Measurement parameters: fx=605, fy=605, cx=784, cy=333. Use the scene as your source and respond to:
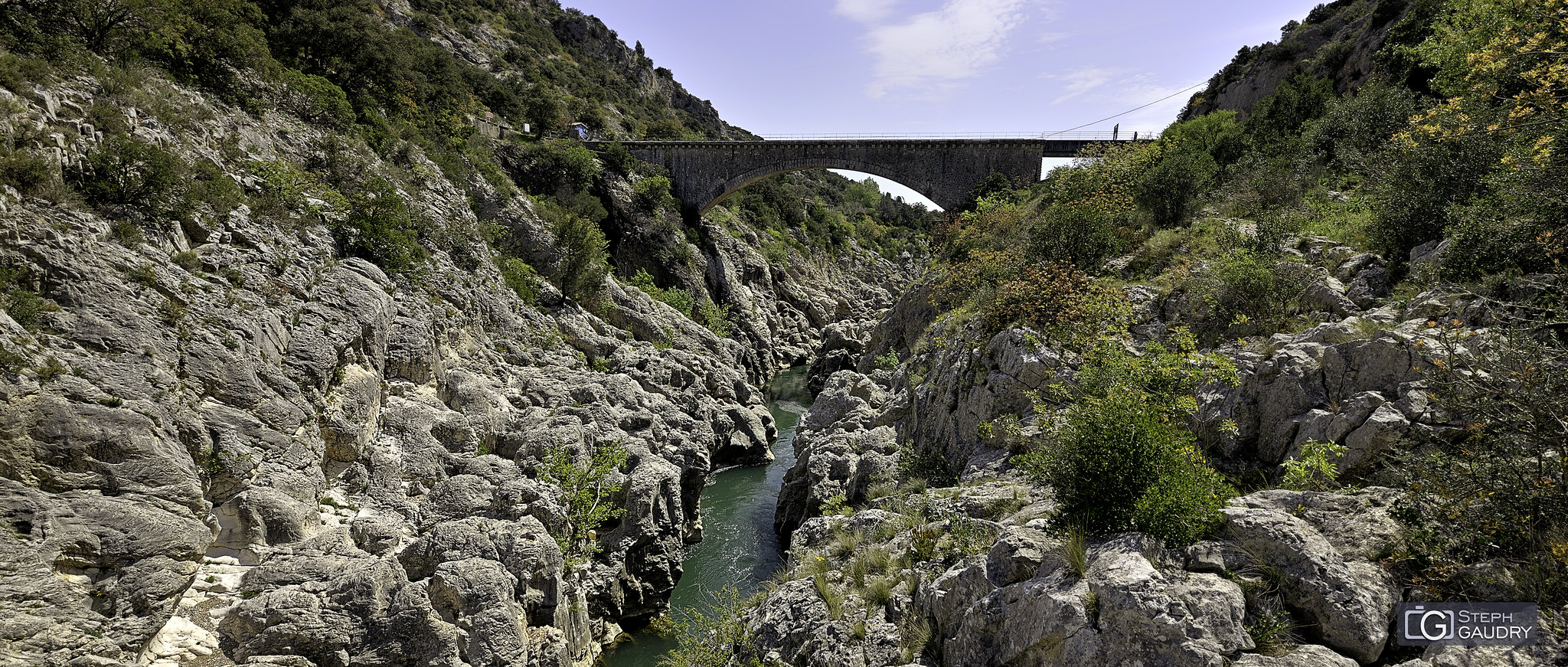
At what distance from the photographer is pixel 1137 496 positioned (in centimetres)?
691

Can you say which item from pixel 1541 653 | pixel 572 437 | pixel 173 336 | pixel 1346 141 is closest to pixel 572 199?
pixel 572 437

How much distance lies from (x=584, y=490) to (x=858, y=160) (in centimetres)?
3321

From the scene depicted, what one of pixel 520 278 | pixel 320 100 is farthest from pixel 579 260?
→ pixel 320 100

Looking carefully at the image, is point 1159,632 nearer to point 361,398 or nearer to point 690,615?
point 690,615

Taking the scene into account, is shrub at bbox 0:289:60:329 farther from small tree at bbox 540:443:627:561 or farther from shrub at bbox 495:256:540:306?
shrub at bbox 495:256:540:306

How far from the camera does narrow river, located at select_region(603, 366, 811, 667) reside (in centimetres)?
1315

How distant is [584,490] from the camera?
14.2 meters

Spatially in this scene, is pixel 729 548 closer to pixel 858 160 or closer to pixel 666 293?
pixel 666 293

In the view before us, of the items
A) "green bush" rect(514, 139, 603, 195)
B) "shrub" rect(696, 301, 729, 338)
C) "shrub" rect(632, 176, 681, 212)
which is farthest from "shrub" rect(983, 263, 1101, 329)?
"shrub" rect(632, 176, 681, 212)

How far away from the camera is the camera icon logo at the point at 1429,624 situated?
5.13 m

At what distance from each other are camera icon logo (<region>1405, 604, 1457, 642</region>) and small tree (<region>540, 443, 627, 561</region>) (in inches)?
490

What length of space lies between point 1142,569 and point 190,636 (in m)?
11.6

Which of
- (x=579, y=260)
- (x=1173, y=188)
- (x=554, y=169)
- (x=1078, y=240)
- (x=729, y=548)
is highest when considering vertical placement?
(x=554, y=169)

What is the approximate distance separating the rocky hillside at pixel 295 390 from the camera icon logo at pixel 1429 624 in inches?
433
